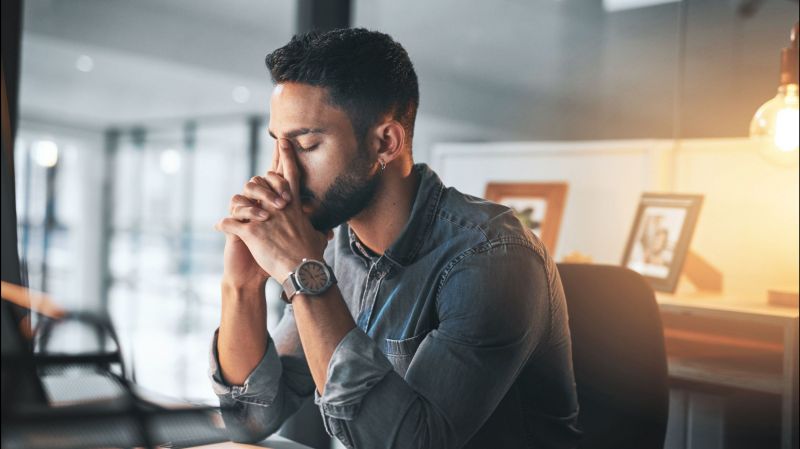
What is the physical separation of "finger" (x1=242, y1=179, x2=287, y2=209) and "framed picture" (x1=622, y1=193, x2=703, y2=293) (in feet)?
5.53

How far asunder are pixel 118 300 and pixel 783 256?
5202mm

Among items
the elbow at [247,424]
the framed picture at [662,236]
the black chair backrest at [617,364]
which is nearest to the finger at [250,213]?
the elbow at [247,424]

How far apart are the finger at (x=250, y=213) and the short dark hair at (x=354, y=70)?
210 mm

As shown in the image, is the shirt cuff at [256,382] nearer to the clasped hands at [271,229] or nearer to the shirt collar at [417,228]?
the clasped hands at [271,229]

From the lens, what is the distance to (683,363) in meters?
2.36

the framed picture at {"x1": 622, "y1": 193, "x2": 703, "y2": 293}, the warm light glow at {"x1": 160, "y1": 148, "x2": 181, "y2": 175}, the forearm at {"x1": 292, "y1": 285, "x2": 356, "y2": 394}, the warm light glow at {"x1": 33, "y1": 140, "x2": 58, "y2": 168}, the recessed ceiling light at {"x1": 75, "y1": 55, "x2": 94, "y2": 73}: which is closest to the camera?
the forearm at {"x1": 292, "y1": 285, "x2": 356, "y2": 394}

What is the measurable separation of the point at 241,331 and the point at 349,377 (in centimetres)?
31

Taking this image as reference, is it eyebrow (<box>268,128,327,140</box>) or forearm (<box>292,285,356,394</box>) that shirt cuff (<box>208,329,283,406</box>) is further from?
eyebrow (<box>268,128,327,140</box>)

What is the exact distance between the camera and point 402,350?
1.27m

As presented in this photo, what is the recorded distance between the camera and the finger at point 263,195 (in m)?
1.22

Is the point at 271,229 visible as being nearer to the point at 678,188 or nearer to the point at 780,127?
the point at 780,127

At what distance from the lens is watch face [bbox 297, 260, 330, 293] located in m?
1.12

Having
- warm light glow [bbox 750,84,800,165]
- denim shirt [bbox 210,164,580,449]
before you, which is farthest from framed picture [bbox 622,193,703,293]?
denim shirt [bbox 210,164,580,449]

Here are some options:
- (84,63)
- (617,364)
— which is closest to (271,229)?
(617,364)
